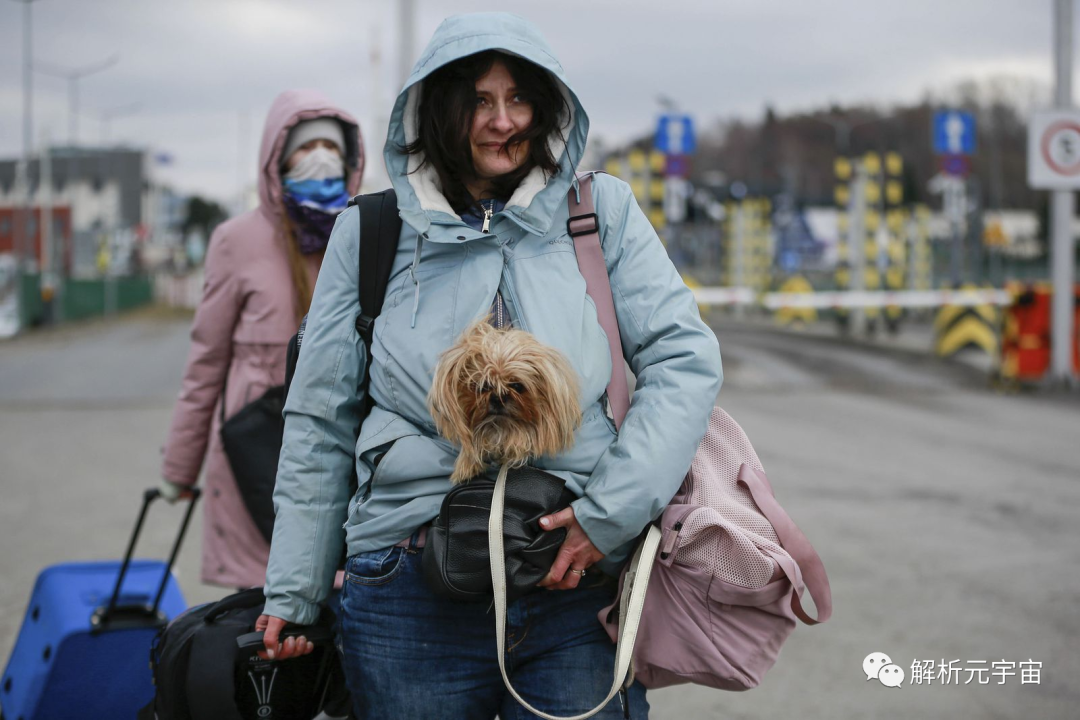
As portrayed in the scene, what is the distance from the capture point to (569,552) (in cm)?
204

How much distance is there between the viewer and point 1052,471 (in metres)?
8.77

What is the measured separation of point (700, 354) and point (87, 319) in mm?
42155

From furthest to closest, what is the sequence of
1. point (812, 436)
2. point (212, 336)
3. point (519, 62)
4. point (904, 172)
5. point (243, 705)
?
point (904, 172), point (812, 436), point (212, 336), point (243, 705), point (519, 62)

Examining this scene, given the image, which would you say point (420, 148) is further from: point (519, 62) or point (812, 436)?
point (812, 436)

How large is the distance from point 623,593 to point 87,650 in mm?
1817

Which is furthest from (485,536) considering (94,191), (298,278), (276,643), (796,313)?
(94,191)

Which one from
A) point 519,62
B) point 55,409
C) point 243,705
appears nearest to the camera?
point 519,62

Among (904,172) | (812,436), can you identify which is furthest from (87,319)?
(904,172)

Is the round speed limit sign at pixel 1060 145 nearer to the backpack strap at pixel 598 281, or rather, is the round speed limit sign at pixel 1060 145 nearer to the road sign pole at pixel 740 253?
the backpack strap at pixel 598 281

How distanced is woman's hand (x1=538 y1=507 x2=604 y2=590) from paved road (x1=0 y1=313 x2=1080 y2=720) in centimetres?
239

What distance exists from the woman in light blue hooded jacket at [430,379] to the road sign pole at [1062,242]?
12.7 metres

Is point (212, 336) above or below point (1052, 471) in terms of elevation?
above

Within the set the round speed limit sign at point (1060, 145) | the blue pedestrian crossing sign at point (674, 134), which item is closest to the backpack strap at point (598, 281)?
the round speed limit sign at point (1060, 145)

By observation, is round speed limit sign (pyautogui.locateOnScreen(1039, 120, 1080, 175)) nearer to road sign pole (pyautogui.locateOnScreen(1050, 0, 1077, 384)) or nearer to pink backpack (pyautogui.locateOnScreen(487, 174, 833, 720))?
road sign pole (pyautogui.locateOnScreen(1050, 0, 1077, 384))
